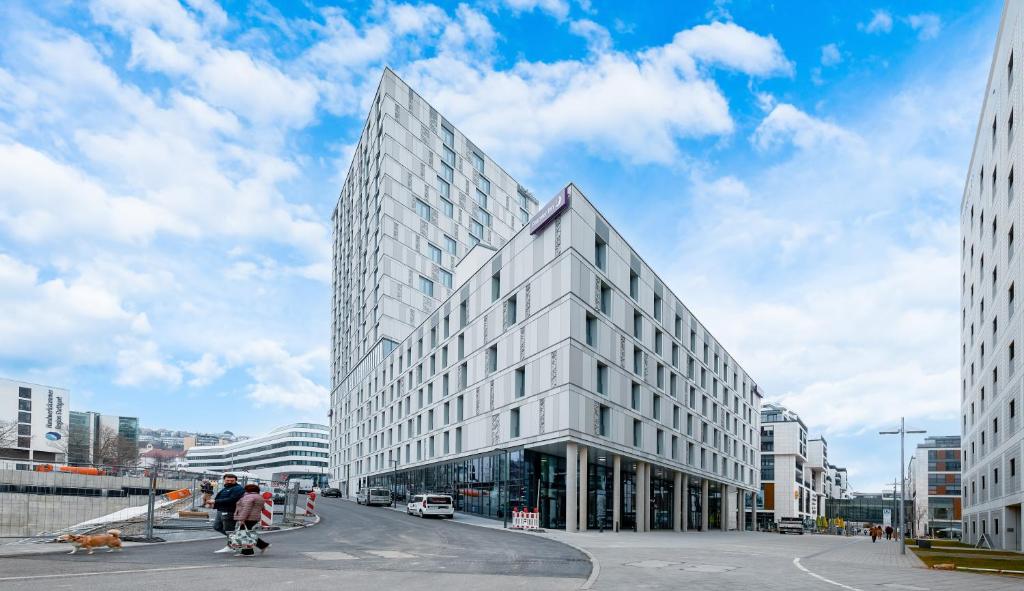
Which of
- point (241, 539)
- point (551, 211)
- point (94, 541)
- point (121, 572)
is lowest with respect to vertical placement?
point (241, 539)

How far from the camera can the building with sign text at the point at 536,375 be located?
46500 millimetres

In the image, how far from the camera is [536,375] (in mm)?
47375

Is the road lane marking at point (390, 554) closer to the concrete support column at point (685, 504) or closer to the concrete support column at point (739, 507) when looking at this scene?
the concrete support column at point (685, 504)

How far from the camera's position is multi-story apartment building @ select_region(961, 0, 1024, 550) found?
38.0 m

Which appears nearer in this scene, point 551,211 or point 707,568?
point 707,568

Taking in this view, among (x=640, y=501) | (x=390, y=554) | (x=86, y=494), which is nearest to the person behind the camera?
(x=390, y=554)

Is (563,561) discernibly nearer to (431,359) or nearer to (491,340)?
(491,340)

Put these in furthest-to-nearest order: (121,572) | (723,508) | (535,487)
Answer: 1. (723,508)
2. (535,487)
3. (121,572)

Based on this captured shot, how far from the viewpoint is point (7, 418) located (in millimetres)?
120625

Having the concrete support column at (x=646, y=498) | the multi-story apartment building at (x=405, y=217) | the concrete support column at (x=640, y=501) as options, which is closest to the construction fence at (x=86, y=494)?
the concrete support column at (x=640, y=501)

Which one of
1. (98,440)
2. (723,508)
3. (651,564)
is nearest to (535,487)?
(651,564)

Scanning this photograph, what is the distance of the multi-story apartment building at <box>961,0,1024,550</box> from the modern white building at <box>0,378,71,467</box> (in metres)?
125

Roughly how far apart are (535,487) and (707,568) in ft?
92.5

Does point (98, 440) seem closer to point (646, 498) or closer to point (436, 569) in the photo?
point (646, 498)
